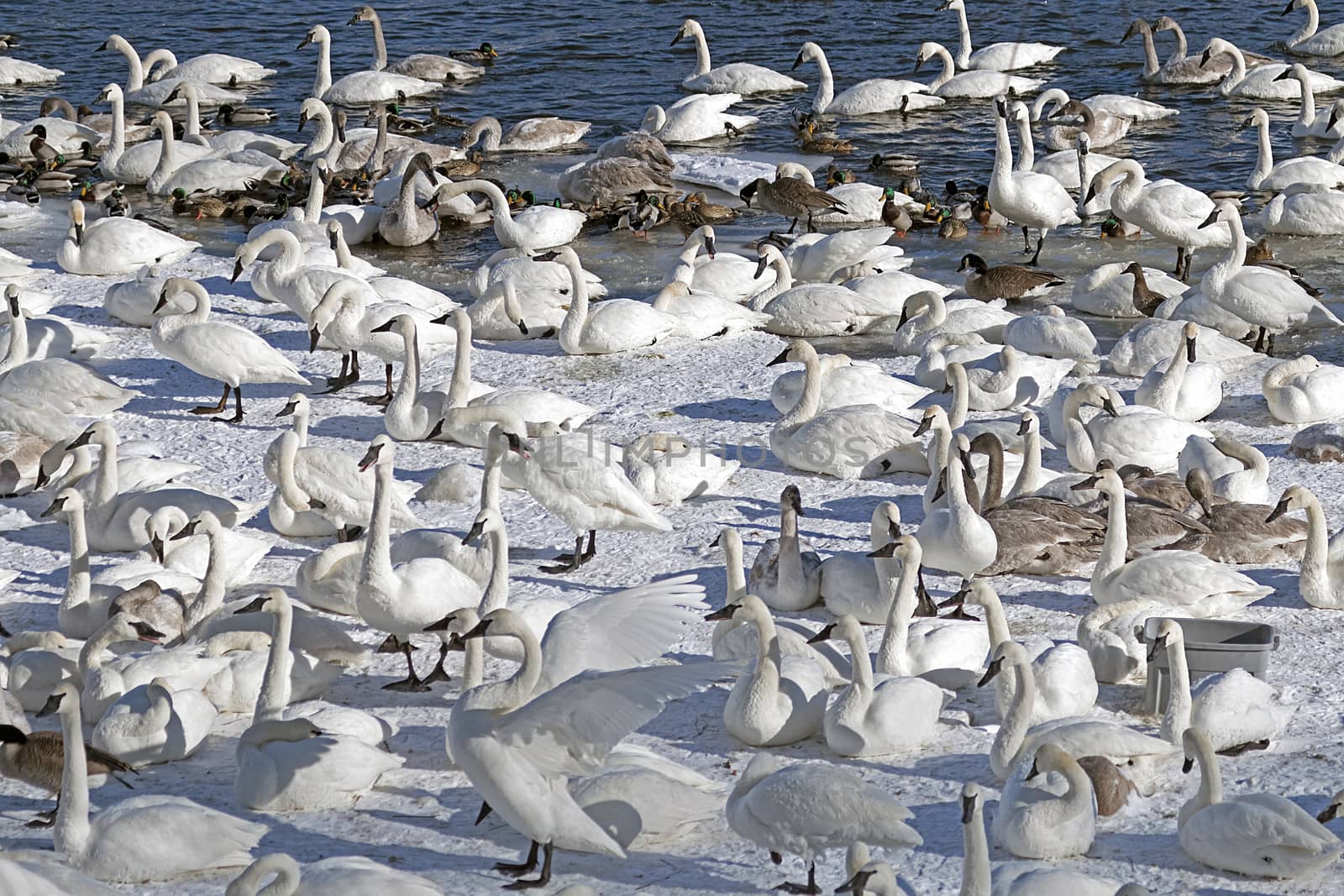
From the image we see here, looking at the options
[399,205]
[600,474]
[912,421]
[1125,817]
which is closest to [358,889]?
[1125,817]

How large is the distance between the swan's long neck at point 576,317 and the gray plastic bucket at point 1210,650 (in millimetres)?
5196

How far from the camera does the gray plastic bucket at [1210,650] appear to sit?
6837 millimetres

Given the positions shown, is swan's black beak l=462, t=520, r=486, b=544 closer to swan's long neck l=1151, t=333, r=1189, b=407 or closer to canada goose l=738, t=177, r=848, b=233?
swan's long neck l=1151, t=333, r=1189, b=407

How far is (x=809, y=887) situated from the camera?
5.77 metres

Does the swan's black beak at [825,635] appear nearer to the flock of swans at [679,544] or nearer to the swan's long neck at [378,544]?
the flock of swans at [679,544]

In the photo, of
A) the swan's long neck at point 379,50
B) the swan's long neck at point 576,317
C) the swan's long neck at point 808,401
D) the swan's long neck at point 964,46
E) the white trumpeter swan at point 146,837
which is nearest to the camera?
the white trumpeter swan at point 146,837

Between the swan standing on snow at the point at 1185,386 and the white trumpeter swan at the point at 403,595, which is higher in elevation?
the white trumpeter swan at the point at 403,595

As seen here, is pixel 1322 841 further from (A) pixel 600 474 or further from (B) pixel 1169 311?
(B) pixel 1169 311

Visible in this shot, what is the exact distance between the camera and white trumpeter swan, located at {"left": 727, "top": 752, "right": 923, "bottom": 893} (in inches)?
224

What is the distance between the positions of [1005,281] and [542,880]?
26.4 ft

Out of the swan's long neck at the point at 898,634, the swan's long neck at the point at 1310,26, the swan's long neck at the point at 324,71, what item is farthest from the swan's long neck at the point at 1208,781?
the swan's long neck at the point at 1310,26

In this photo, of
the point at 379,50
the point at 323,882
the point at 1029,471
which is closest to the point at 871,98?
the point at 379,50

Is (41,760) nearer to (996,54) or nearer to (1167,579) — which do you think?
(1167,579)

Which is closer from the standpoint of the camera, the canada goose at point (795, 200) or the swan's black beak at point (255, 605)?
the swan's black beak at point (255, 605)
